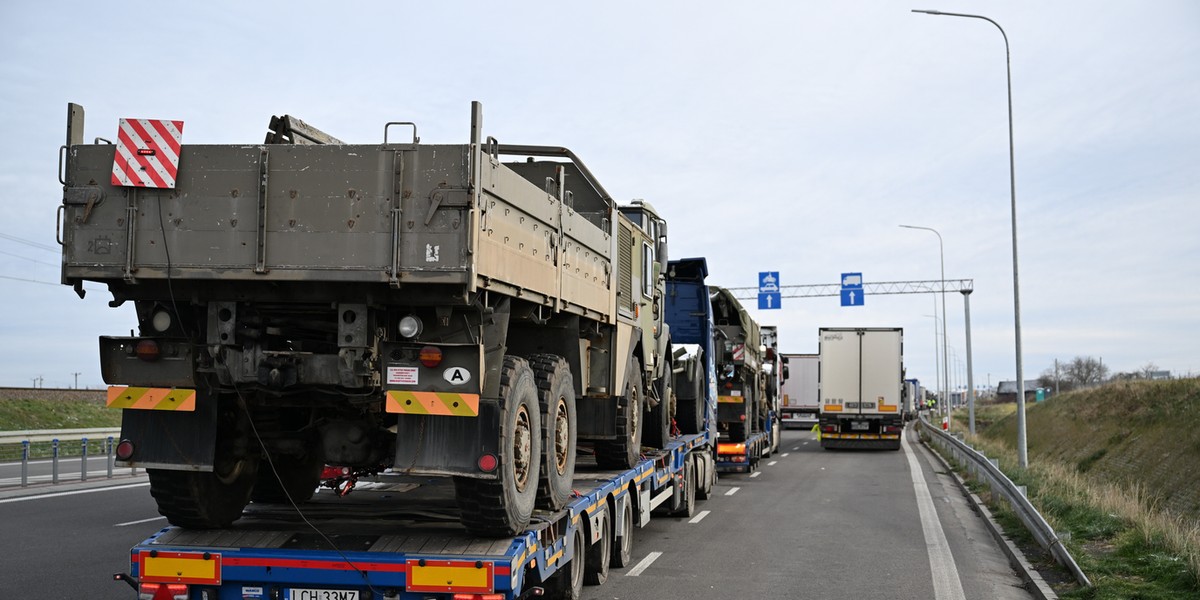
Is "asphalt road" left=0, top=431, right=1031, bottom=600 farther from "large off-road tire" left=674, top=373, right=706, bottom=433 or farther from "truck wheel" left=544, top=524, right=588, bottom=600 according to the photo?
"large off-road tire" left=674, top=373, right=706, bottom=433

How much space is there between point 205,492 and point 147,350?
1218 mm

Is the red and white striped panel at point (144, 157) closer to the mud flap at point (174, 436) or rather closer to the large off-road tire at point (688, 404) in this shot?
the mud flap at point (174, 436)

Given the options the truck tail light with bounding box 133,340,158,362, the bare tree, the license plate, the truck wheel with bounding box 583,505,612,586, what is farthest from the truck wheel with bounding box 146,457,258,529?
the bare tree

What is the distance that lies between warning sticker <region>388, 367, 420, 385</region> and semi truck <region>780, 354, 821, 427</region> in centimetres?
3858

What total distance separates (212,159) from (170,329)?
1.14m

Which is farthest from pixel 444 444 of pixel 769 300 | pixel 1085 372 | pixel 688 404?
pixel 1085 372

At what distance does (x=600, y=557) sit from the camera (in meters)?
9.55

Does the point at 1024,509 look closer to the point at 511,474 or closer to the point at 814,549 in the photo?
the point at 814,549

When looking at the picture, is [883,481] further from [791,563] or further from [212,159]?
[212,159]

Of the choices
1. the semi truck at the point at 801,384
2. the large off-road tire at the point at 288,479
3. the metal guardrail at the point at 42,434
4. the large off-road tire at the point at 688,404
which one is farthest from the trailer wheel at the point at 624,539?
the semi truck at the point at 801,384

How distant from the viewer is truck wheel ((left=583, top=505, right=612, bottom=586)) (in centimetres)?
940

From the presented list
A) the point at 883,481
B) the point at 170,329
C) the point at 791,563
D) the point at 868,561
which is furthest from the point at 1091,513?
the point at 170,329

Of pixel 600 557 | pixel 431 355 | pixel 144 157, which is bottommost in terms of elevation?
pixel 600 557

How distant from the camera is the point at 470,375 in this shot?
6383 mm
